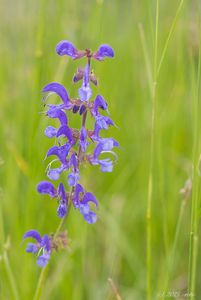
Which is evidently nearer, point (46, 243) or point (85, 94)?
point (85, 94)

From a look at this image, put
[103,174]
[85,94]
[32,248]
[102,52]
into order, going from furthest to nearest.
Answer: [103,174], [32,248], [102,52], [85,94]

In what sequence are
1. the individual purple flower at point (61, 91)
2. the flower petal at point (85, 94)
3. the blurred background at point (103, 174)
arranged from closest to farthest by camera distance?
the flower petal at point (85, 94) < the individual purple flower at point (61, 91) < the blurred background at point (103, 174)

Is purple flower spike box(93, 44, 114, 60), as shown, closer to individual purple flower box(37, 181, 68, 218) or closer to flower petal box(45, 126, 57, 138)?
flower petal box(45, 126, 57, 138)

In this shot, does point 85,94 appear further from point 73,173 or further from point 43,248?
point 43,248

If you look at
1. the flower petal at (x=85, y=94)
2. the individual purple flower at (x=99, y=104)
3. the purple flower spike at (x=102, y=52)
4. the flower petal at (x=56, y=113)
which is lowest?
the flower petal at (x=56, y=113)

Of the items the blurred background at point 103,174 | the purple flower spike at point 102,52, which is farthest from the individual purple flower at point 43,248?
the purple flower spike at point 102,52

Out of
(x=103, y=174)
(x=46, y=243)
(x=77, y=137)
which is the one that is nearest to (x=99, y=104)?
(x=77, y=137)

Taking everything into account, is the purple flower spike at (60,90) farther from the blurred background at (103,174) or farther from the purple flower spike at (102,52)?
the blurred background at (103,174)

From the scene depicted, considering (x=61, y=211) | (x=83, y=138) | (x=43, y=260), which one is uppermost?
(x=83, y=138)

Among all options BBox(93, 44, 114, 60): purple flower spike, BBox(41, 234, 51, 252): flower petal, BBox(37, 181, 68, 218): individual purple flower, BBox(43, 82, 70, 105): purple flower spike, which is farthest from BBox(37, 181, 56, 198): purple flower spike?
BBox(93, 44, 114, 60): purple flower spike
